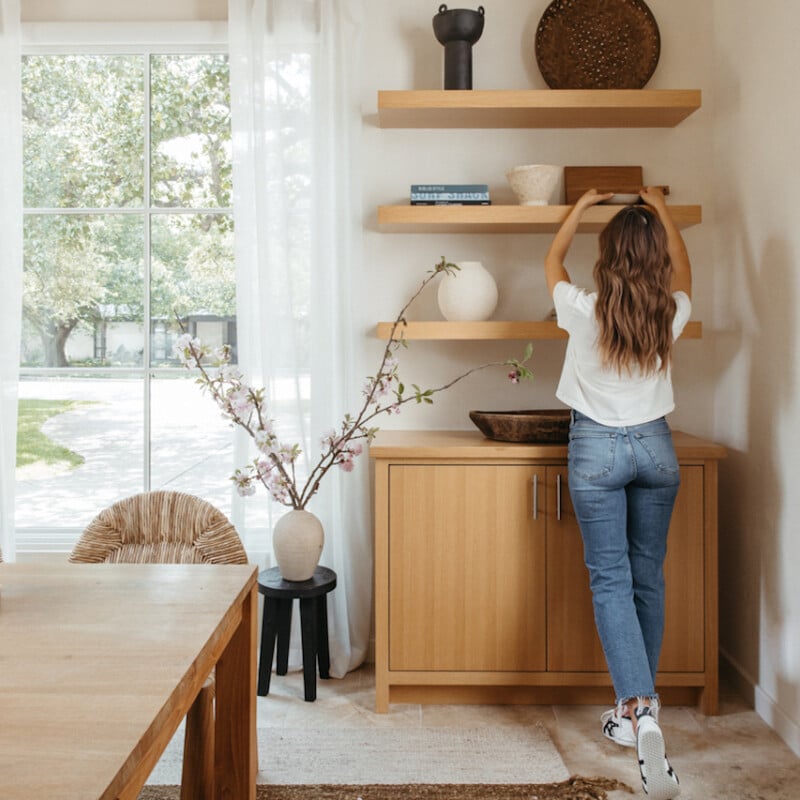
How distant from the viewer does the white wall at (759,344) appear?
234 centimetres

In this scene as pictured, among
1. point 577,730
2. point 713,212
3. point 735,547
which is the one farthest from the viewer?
point 713,212

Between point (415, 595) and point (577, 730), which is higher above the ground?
point (415, 595)

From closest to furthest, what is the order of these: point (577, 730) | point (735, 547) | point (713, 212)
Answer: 1. point (577, 730)
2. point (735, 547)
3. point (713, 212)

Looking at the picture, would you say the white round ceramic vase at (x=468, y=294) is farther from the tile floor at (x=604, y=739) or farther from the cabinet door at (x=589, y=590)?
the tile floor at (x=604, y=739)

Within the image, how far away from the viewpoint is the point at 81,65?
3.04 meters

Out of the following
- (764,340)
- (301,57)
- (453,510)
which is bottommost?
(453,510)

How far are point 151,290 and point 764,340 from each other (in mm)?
2243

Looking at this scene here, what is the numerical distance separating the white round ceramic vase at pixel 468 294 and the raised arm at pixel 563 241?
27 centimetres

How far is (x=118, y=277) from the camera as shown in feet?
A: 10.1

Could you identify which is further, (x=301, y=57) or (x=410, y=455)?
(x=301, y=57)

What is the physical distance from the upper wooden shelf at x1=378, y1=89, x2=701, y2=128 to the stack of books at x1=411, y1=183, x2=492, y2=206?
→ 268 mm

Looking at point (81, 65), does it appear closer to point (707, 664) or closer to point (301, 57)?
point (301, 57)

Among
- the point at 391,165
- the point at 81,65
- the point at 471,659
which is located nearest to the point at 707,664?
the point at 471,659

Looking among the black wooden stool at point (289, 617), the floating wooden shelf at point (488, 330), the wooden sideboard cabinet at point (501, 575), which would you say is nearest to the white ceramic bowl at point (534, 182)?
the floating wooden shelf at point (488, 330)
